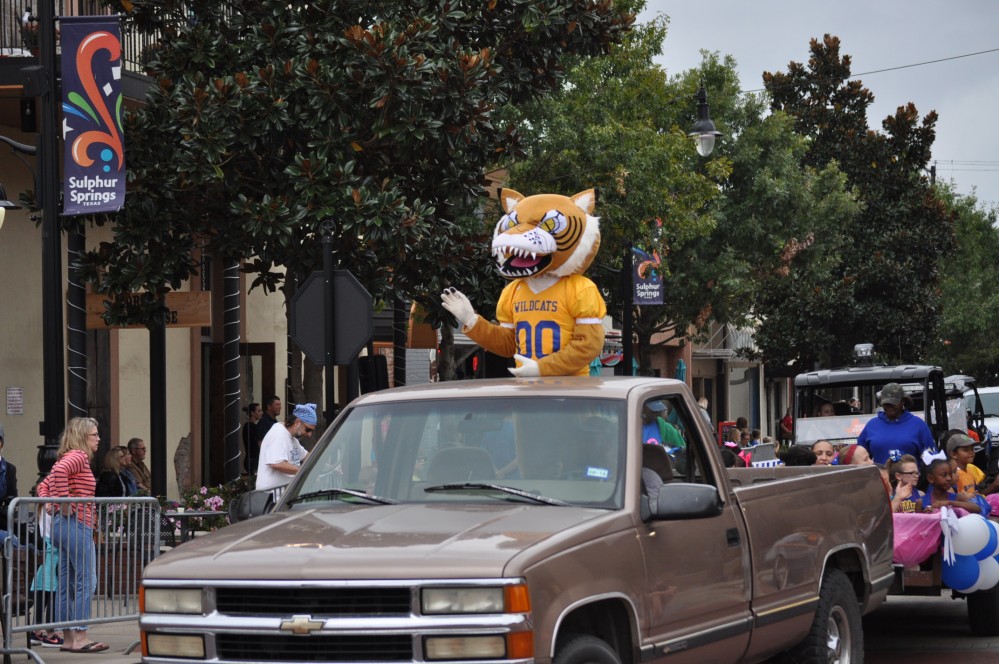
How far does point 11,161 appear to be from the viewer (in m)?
19.9

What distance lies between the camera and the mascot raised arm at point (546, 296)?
10.6 m

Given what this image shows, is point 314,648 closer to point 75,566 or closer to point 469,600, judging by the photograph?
point 469,600

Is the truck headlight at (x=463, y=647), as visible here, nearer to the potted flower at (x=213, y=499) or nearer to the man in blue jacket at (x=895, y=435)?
the man in blue jacket at (x=895, y=435)

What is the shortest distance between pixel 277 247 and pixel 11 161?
525 cm

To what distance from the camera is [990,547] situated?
11.0 metres

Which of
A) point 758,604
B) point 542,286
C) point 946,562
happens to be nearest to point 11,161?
point 542,286

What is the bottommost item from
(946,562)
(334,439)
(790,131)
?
(946,562)

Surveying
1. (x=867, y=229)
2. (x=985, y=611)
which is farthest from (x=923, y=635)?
(x=867, y=229)

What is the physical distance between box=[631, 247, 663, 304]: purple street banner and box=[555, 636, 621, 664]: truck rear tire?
19249mm

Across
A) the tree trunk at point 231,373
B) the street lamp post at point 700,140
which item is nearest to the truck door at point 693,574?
the street lamp post at point 700,140

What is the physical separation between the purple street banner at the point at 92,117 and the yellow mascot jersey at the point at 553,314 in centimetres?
452

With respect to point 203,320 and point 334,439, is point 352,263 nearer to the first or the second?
point 203,320

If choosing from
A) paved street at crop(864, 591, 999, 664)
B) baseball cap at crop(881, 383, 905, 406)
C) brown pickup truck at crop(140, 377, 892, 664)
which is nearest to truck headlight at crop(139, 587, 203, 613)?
brown pickup truck at crop(140, 377, 892, 664)

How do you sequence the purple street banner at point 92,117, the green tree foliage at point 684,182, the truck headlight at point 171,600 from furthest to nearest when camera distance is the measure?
the green tree foliage at point 684,182 < the purple street banner at point 92,117 < the truck headlight at point 171,600
